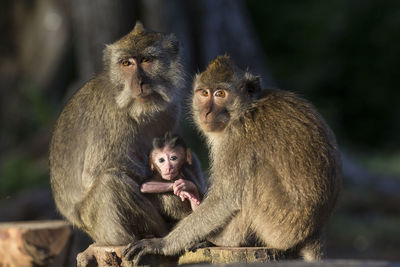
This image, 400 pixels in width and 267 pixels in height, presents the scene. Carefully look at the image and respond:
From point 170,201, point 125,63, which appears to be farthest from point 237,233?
point 125,63

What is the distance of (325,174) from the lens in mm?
4676

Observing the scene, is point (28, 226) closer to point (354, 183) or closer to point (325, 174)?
point (325, 174)

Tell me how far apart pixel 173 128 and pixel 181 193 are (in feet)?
3.09

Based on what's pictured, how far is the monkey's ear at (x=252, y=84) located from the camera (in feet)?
16.5

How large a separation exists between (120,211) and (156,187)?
12.8 inches

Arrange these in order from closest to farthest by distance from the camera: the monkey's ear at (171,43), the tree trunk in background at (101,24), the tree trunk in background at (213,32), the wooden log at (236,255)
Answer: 1. the wooden log at (236,255)
2. the monkey's ear at (171,43)
3. the tree trunk in background at (101,24)
4. the tree trunk in background at (213,32)

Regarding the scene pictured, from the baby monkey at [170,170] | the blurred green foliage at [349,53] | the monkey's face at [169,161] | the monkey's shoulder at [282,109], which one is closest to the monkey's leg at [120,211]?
the baby monkey at [170,170]

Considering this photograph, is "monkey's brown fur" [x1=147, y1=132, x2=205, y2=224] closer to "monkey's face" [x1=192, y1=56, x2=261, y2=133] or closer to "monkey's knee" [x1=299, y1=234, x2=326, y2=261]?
"monkey's face" [x1=192, y1=56, x2=261, y2=133]

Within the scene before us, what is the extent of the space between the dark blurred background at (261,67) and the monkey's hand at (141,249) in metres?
5.17

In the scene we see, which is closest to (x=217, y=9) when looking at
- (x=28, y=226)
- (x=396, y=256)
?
(x=396, y=256)

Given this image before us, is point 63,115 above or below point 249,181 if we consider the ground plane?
above

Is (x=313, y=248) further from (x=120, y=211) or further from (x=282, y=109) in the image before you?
(x=120, y=211)

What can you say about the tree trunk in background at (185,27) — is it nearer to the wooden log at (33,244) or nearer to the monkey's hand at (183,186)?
the wooden log at (33,244)

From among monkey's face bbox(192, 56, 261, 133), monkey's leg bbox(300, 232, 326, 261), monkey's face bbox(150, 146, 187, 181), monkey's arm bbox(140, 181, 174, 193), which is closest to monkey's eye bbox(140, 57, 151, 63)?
monkey's face bbox(192, 56, 261, 133)
